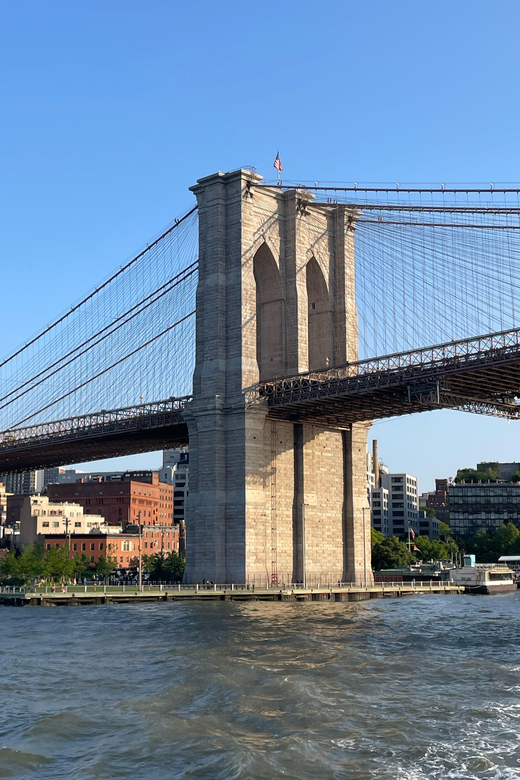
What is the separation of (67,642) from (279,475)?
34848 millimetres

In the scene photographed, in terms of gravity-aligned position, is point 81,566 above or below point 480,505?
below

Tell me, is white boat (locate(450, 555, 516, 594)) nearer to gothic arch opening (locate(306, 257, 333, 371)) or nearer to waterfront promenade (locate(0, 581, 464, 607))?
waterfront promenade (locate(0, 581, 464, 607))

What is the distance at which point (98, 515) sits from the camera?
138 metres

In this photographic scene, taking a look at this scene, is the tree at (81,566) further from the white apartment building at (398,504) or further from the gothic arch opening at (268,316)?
the white apartment building at (398,504)

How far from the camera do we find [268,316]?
77625 mm

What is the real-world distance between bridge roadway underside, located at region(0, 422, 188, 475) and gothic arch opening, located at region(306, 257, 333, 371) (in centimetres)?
1210

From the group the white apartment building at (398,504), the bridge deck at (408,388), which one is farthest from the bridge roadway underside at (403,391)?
the white apartment building at (398,504)

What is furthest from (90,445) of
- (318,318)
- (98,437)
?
(318,318)

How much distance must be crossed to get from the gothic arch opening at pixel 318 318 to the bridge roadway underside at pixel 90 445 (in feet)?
39.7

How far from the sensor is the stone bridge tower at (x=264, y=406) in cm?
7119

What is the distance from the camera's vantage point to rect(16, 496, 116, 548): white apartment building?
402 feet

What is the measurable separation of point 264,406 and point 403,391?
34.9 ft

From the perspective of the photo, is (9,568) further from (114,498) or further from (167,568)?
(114,498)

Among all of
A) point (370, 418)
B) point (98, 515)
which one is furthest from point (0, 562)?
point (370, 418)
